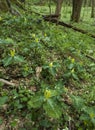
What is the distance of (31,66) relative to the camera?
418cm

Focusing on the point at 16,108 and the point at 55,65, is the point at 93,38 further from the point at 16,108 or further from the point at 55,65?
the point at 16,108

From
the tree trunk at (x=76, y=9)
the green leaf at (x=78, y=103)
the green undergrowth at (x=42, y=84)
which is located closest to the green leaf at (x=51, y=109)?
the green undergrowth at (x=42, y=84)

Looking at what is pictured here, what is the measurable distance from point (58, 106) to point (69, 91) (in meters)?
1.10

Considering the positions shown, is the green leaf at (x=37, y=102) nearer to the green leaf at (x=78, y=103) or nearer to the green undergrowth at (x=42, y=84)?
the green undergrowth at (x=42, y=84)

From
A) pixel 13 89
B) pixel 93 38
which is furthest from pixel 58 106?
pixel 93 38

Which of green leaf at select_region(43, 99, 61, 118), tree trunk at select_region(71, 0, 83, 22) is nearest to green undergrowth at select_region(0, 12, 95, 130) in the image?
green leaf at select_region(43, 99, 61, 118)

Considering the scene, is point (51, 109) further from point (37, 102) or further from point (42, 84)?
→ point (42, 84)

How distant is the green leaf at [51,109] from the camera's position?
277 centimetres

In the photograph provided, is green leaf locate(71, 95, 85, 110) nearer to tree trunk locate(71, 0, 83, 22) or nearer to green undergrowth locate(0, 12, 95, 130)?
green undergrowth locate(0, 12, 95, 130)

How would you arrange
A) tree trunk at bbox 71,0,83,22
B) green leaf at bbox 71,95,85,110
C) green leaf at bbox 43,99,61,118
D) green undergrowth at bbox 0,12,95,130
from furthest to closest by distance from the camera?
tree trunk at bbox 71,0,83,22
green leaf at bbox 71,95,85,110
green undergrowth at bbox 0,12,95,130
green leaf at bbox 43,99,61,118

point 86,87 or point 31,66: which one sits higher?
point 31,66

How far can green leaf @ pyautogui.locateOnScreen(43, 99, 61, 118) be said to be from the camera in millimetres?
2773

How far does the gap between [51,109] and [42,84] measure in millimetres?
779

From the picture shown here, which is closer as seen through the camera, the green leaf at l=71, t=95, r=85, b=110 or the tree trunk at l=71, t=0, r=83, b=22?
the green leaf at l=71, t=95, r=85, b=110
